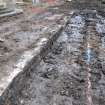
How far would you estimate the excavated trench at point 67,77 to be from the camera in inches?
152

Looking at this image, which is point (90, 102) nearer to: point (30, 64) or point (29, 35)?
point (30, 64)

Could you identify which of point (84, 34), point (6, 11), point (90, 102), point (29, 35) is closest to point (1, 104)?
point (90, 102)

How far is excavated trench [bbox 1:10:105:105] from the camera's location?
3.85 meters

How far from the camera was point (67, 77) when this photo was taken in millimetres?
4691

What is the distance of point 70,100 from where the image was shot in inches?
152

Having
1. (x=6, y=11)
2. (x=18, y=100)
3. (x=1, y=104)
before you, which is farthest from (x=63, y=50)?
(x=6, y=11)

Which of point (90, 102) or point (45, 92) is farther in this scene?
point (45, 92)

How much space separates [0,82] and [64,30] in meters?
5.37

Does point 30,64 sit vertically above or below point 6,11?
below

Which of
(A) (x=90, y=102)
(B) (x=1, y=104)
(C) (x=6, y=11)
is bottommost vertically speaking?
(A) (x=90, y=102)

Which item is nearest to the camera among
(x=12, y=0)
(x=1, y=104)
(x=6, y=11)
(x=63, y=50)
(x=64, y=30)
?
(x=1, y=104)

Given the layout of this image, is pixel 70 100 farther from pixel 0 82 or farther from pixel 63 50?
pixel 63 50

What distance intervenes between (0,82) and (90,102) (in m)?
1.56

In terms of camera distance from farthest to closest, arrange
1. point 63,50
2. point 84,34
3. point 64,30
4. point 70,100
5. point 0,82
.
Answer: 1. point 64,30
2. point 84,34
3. point 63,50
4. point 70,100
5. point 0,82
